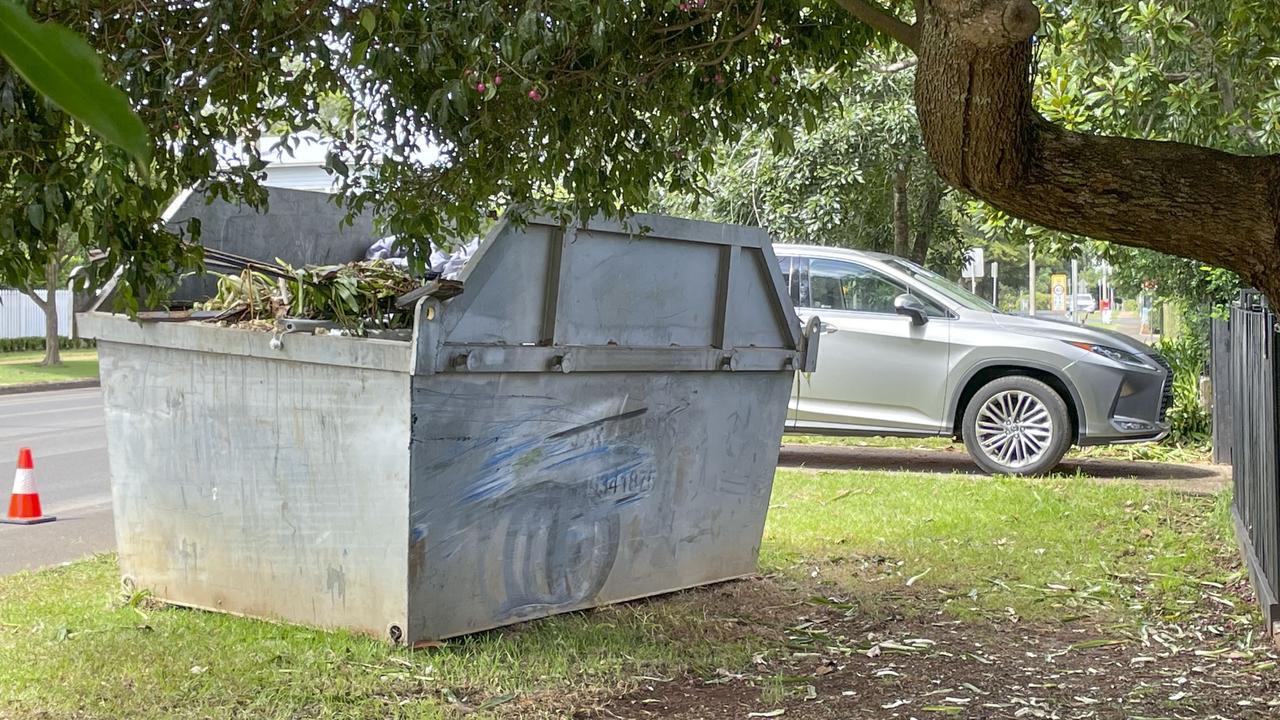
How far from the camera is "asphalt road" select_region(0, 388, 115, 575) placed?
8156 mm

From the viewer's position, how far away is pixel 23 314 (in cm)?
3375

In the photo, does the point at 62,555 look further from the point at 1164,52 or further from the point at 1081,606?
the point at 1164,52

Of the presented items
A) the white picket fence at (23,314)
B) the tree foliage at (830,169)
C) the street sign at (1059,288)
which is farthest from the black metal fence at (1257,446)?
the street sign at (1059,288)

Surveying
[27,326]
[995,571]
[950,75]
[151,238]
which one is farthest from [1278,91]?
[27,326]

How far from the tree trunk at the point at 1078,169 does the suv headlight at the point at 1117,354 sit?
7.03 metres

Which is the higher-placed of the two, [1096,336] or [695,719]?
[1096,336]

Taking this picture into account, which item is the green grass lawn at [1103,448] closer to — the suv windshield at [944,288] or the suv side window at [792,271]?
the suv windshield at [944,288]

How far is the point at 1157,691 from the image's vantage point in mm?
5281

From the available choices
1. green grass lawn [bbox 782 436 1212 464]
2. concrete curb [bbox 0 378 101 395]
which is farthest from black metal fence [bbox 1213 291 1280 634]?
concrete curb [bbox 0 378 101 395]

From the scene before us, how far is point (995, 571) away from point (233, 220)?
14.9 ft

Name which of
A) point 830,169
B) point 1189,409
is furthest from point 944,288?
point 830,169

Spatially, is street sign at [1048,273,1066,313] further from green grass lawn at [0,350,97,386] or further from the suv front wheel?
the suv front wheel

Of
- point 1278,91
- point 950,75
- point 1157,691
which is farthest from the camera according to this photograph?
point 1278,91

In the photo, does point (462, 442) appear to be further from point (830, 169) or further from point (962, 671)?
point (830, 169)
